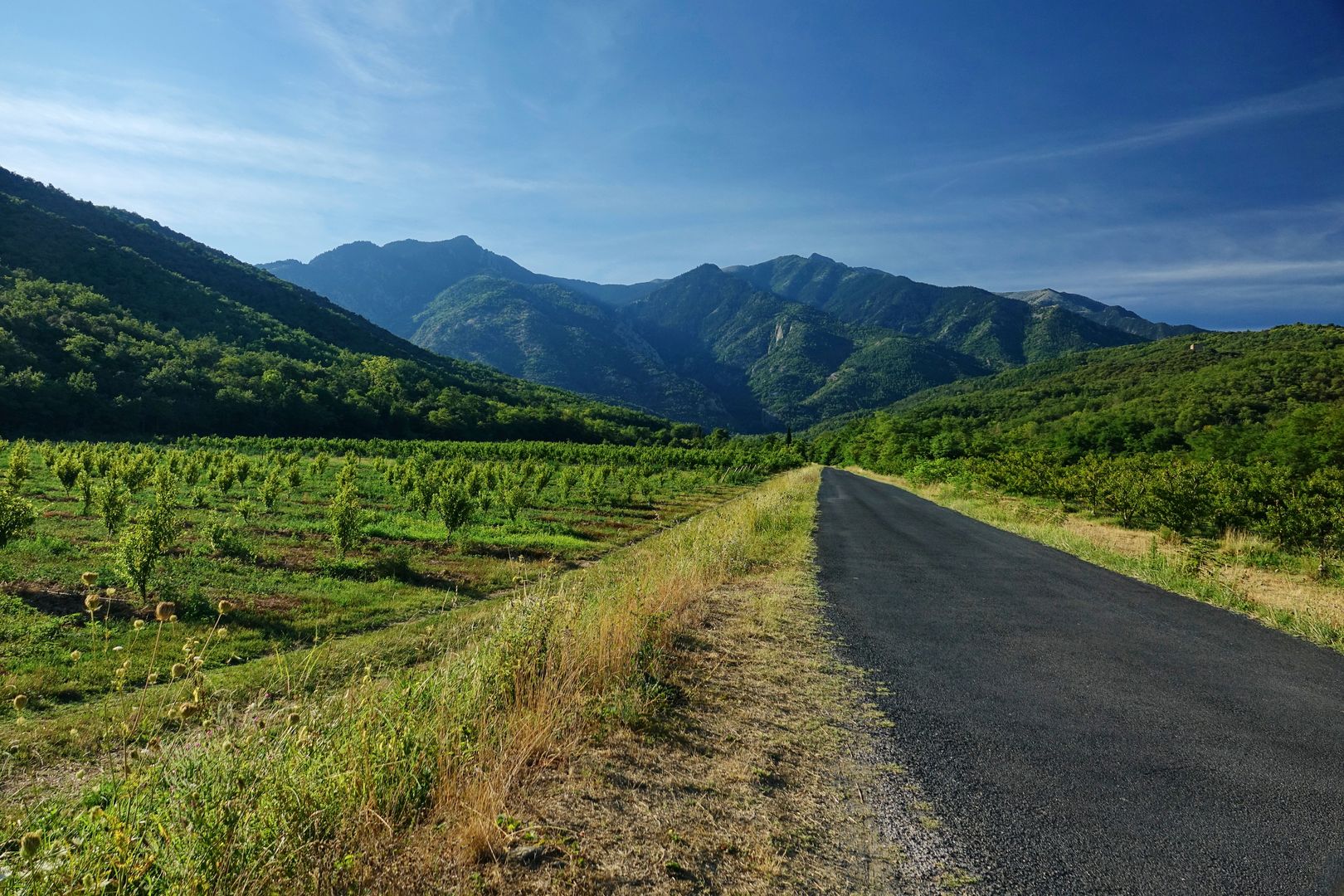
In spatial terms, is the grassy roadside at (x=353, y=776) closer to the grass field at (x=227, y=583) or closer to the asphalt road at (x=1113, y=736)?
the grass field at (x=227, y=583)

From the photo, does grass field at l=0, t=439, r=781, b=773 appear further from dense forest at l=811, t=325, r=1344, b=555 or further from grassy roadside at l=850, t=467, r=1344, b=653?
dense forest at l=811, t=325, r=1344, b=555

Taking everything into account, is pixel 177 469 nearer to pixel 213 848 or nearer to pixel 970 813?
pixel 213 848

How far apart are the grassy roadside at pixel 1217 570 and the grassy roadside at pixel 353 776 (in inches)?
409

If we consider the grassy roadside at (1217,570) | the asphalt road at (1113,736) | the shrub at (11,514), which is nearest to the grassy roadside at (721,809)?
the asphalt road at (1113,736)

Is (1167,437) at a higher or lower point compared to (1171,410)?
lower

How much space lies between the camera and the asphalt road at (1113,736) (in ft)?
10.9

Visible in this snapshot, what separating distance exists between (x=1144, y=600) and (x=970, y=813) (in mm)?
9306

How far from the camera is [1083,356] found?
140m

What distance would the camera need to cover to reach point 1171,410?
6069 centimetres

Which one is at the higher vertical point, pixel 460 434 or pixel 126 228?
pixel 126 228

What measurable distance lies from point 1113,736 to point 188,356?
10937 cm

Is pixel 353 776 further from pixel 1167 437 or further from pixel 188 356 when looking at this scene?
pixel 188 356

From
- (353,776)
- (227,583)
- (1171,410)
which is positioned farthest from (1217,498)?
(1171,410)

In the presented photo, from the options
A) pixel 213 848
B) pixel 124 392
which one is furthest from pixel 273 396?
pixel 213 848
